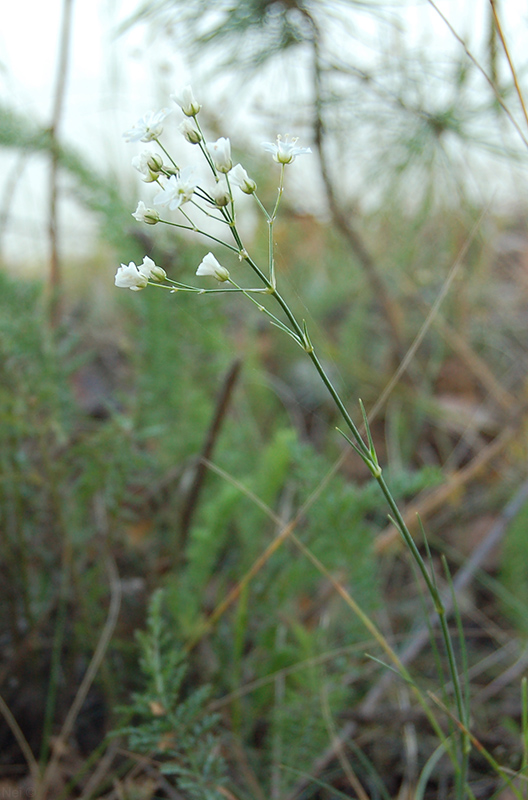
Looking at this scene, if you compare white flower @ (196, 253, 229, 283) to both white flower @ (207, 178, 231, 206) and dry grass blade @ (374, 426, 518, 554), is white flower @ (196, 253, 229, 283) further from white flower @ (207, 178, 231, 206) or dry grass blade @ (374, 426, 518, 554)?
dry grass blade @ (374, 426, 518, 554)

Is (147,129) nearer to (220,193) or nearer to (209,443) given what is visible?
(220,193)

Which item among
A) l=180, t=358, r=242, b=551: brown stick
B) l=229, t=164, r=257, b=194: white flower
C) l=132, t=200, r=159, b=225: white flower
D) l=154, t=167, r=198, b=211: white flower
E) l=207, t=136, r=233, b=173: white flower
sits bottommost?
l=180, t=358, r=242, b=551: brown stick

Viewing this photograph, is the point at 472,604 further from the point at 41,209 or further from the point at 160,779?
the point at 41,209

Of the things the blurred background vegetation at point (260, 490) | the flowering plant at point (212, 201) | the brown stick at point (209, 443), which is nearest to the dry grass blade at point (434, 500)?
the blurred background vegetation at point (260, 490)

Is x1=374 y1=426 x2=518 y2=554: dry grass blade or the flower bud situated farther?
x1=374 y1=426 x2=518 y2=554: dry grass blade

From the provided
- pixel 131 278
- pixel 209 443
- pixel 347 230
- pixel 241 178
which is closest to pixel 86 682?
pixel 209 443

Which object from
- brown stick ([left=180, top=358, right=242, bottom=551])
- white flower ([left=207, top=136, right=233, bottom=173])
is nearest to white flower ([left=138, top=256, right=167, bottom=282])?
white flower ([left=207, top=136, right=233, bottom=173])

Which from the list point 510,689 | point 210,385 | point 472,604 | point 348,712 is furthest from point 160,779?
point 210,385

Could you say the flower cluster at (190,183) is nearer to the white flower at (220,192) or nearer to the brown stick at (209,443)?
the white flower at (220,192)
